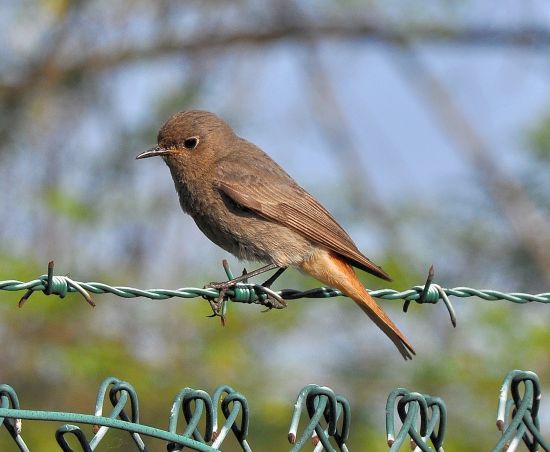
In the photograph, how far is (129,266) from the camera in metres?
9.37

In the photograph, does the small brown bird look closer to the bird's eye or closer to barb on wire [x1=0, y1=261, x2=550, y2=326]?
the bird's eye

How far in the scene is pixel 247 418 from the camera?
3150mm

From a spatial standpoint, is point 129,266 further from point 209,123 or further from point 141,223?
point 209,123

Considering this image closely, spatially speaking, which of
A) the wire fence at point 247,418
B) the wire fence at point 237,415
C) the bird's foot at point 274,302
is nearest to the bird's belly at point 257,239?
the bird's foot at point 274,302

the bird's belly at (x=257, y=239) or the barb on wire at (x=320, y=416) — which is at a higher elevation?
the bird's belly at (x=257, y=239)

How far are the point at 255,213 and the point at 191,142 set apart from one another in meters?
0.64

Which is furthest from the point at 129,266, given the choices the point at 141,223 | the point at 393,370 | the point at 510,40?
the point at 510,40

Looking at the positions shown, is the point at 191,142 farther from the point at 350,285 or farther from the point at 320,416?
the point at 320,416

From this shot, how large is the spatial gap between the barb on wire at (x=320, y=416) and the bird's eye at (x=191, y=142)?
9.98 ft

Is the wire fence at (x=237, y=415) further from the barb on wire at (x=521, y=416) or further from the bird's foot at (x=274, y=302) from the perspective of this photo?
the bird's foot at (x=274, y=302)

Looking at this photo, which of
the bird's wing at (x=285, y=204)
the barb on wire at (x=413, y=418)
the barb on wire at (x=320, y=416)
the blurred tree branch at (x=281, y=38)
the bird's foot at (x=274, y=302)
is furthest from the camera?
the blurred tree branch at (x=281, y=38)

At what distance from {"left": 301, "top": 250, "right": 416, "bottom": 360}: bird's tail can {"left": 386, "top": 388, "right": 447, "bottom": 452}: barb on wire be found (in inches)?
56.4

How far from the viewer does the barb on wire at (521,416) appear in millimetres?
3420

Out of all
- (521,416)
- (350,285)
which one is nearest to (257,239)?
(350,285)
